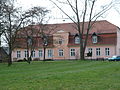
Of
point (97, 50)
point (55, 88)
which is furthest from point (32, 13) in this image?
point (97, 50)

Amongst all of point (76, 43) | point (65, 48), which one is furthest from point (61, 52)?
point (76, 43)

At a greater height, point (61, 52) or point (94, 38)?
point (94, 38)

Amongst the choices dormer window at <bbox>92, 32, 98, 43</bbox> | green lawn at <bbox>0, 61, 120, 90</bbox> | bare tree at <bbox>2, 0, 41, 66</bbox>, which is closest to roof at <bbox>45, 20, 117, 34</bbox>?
dormer window at <bbox>92, 32, 98, 43</bbox>

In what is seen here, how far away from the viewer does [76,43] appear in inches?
2761

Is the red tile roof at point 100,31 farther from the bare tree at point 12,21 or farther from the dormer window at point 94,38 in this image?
the bare tree at point 12,21

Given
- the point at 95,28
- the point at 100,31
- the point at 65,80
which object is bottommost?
the point at 65,80

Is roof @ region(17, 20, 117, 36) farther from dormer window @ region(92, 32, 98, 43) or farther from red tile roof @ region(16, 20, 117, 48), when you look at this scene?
dormer window @ region(92, 32, 98, 43)

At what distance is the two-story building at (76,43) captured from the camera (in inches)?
2586

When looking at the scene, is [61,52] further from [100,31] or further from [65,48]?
[100,31]

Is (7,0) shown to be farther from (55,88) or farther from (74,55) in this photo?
(74,55)

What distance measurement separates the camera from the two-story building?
6569cm

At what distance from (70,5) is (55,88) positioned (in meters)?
34.7

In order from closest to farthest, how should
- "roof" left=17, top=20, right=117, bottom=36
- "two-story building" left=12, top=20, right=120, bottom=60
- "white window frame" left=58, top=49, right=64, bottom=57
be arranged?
"two-story building" left=12, top=20, right=120, bottom=60
"roof" left=17, top=20, right=117, bottom=36
"white window frame" left=58, top=49, right=64, bottom=57

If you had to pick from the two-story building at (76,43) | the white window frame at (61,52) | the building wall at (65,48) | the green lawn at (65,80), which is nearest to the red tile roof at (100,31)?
the two-story building at (76,43)
